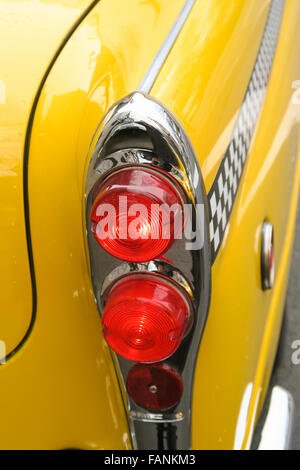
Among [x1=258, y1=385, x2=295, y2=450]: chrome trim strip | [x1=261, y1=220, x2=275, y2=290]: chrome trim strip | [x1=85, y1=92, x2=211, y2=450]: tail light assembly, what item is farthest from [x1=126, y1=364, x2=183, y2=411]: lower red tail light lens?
[x1=258, y1=385, x2=295, y2=450]: chrome trim strip

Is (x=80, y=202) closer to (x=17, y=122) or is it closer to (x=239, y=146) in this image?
(x=17, y=122)

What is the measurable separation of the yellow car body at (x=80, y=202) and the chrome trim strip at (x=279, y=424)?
1.42ft

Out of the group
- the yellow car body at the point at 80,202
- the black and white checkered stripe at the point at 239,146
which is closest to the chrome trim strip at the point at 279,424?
the yellow car body at the point at 80,202

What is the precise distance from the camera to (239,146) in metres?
1.34

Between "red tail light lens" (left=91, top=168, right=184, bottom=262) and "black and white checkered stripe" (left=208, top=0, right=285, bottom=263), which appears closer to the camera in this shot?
"red tail light lens" (left=91, top=168, right=184, bottom=262)

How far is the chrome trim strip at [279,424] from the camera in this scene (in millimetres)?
1767

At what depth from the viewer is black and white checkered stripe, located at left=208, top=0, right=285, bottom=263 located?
114 cm

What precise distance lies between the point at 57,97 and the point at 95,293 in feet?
1.24

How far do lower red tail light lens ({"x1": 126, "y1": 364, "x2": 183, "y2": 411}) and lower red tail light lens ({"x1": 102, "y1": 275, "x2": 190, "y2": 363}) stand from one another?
62 millimetres

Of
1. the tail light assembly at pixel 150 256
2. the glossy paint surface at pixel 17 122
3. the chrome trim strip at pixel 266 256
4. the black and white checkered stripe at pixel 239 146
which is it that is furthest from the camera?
the chrome trim strip at pixel 266 256

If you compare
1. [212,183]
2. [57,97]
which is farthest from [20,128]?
[212,183]

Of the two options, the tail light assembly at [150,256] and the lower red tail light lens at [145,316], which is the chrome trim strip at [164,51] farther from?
the lower red tail light lens at [145,316]

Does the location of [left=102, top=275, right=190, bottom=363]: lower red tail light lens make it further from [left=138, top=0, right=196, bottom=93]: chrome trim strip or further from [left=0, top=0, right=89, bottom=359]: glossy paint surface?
[left=138, top=0, right=196, bottom=93]: chrome trim strip

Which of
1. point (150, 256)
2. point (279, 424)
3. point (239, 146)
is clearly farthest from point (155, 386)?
Answer: point (279, 424)
